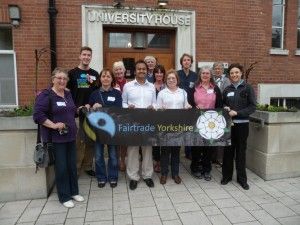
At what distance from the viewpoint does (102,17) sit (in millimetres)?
7395

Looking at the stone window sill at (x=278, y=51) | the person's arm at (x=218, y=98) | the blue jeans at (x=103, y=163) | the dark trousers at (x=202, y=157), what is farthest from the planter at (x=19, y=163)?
the stone window sill at (x=278, y=51)

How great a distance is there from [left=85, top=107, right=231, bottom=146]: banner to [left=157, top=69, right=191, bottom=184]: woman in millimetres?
119

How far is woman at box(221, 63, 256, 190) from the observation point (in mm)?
4883

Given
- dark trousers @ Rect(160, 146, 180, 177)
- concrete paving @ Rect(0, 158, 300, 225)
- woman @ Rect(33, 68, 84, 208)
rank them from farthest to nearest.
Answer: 1. dark trousers @ Rect(160, 146, 180, 177)
2. woman @ Rect(33, 68, 84, 208)
3. concrete paving @ Rect(0, 158, 300, 225)

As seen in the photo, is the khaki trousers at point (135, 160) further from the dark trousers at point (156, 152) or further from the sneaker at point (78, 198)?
the sneaker at point (78, 198)

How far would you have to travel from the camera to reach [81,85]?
5.02 meters

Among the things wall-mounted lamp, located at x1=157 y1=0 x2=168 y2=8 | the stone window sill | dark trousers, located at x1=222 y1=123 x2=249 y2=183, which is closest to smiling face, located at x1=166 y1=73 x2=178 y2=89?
dark trousers, located at x1=222 y1=123 x2=249 y2=183

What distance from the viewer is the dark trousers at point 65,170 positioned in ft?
14.2

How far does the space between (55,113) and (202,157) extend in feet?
8.14

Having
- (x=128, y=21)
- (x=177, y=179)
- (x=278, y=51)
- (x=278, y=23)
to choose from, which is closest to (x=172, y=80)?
(x=177, y=179)

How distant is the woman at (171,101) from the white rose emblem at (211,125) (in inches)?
11.9

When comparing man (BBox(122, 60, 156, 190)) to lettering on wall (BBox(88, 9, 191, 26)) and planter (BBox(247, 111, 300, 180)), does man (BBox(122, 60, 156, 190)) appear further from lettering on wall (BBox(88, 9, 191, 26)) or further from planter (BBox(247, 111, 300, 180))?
lettering on wall (BBox(88, 9, 191, 26))

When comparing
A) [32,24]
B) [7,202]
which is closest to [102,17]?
[32,24]

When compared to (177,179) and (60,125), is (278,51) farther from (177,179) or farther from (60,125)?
(60,125)
